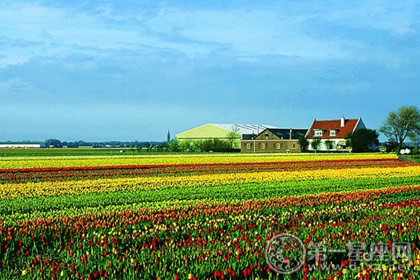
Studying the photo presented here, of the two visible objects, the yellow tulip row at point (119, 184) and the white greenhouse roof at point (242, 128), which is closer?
the yellow tulip row at point (119, 184)

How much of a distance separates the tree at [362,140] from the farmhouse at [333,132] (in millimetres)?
3464

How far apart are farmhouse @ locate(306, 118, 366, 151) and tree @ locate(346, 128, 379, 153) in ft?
11.4

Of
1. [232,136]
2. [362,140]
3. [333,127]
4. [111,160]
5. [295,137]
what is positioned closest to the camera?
[111,160]

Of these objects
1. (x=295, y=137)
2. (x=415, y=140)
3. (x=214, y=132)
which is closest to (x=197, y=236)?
(x=415, y=140)

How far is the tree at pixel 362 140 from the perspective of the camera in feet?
274

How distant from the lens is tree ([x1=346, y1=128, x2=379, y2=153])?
83562 millimetres

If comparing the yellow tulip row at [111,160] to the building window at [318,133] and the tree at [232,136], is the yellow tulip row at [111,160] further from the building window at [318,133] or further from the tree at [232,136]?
the tree at [232,136]

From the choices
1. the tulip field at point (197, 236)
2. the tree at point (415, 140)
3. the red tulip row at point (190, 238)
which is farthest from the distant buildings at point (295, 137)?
the red tulip row at point (190, 238)

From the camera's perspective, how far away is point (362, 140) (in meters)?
83.4

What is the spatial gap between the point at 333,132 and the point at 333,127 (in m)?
1.52

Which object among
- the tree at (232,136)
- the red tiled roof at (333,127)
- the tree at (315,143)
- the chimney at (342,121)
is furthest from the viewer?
the tree at (232,136)

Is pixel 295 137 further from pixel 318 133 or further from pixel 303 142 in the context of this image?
pixel 303 142

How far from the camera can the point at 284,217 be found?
11328 millimetres

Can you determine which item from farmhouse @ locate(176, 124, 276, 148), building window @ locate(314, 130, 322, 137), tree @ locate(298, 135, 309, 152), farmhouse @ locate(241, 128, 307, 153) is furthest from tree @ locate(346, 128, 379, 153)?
farmhouse @ locate(176, 124, 276, 148)
